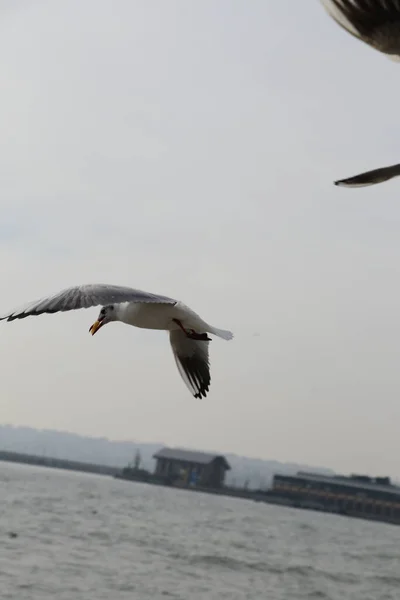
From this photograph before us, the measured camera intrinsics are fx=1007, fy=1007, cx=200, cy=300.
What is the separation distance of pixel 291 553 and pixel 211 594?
16.5m

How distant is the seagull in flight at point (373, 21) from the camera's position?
7.37ft

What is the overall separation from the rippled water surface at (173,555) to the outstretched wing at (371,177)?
851 inches

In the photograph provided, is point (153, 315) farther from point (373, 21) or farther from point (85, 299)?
point (373, 21)

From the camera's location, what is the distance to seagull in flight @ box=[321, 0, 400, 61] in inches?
88.4

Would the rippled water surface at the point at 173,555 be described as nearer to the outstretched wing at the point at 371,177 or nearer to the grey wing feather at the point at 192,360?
the grey wing feather at the point at 192,360

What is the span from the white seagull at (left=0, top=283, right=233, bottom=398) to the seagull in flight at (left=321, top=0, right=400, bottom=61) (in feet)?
4.10

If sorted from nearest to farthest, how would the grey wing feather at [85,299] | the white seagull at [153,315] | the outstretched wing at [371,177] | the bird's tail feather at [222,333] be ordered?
the outstretched wing at [371,177]
the grey wing feather at [85,299]
the white seagull at [153,315]
the bird's tail feather at [222,333]

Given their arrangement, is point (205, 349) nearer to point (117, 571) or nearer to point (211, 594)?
point (211, 594)

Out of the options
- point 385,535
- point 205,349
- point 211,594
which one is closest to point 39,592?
point 211,594

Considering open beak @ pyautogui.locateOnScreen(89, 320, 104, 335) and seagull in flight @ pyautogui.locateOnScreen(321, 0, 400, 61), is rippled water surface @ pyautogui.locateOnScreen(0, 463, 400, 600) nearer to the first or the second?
open beak @ pyautogui.locateOnScreen(89, 320, 104, 335)

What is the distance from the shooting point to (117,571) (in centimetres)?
2925

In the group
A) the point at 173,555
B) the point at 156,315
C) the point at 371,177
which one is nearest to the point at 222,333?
the point at 156,315

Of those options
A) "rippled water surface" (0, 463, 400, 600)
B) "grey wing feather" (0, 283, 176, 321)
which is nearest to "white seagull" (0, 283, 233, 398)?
"grey wing feather" (0, 283, 176, 321)

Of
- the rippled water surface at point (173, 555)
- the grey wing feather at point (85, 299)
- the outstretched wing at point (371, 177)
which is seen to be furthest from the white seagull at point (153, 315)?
the rippled water surface at point (173, 555)
